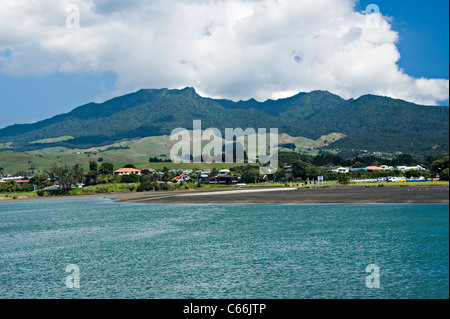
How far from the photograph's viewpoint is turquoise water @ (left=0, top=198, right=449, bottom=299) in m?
27.4

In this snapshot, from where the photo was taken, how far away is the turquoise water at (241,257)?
27.4 meters

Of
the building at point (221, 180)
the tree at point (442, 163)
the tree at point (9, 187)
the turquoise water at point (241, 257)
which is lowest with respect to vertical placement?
the turquoise water at point (241, 257)

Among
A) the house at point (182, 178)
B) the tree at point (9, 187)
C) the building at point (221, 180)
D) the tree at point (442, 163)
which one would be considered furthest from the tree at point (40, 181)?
the tree at point (442, 163)

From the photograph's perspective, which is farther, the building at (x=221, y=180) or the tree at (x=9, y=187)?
the building at (x=221, y=180)

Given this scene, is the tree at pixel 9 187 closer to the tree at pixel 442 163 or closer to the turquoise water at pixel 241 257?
the turquoise water at pixel 241 257

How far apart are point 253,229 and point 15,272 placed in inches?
1060

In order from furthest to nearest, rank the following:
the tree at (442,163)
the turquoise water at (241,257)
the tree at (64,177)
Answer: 1. the tree at (64,177)
2. the tree at (442,163)
3. the turquoise water at (241,257)

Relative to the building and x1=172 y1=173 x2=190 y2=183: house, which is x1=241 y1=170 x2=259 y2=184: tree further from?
x1=172 y1=173 x2=190 y2=183: house

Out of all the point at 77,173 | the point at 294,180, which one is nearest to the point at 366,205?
the point at 294,180

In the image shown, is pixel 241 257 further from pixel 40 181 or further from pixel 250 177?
pixel 40 181

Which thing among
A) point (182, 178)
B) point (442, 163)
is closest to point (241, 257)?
point (442, 163)

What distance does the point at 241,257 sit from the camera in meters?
36.8
